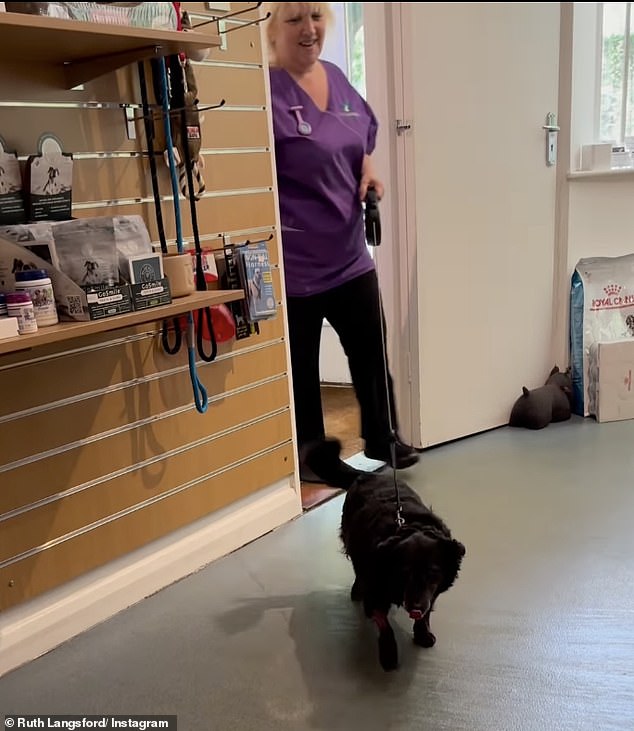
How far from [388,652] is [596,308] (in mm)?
1835

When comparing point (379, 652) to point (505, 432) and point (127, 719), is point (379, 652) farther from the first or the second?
point (505, 432)

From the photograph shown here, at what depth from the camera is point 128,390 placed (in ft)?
5.47

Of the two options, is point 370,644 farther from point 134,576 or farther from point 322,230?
point 322,230

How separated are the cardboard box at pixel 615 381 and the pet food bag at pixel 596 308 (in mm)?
55

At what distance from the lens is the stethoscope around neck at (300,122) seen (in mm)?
1979

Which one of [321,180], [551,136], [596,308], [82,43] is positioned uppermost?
[82,43]

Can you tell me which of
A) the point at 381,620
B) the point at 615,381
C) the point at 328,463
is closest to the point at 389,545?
the point at 381,620

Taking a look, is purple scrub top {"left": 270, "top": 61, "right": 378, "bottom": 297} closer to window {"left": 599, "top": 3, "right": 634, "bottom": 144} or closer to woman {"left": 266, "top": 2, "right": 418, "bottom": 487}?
woman {"left": 266, "top": 2, "right": 418, "bottom": 487}

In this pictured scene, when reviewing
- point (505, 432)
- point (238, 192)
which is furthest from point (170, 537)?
point (505, 432)

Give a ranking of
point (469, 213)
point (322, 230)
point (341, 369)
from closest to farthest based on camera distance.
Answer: point (322, 230) < point (469, 213) < point (341, 369)

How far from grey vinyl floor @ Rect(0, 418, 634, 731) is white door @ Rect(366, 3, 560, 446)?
24.2 inches

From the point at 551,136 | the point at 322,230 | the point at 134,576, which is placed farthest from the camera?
the point at 551,136

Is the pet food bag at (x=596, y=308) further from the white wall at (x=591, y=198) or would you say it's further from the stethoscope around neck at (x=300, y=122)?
the stethoscope around neck at (x=300, y=122)

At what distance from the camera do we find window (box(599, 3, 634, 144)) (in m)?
2.53
